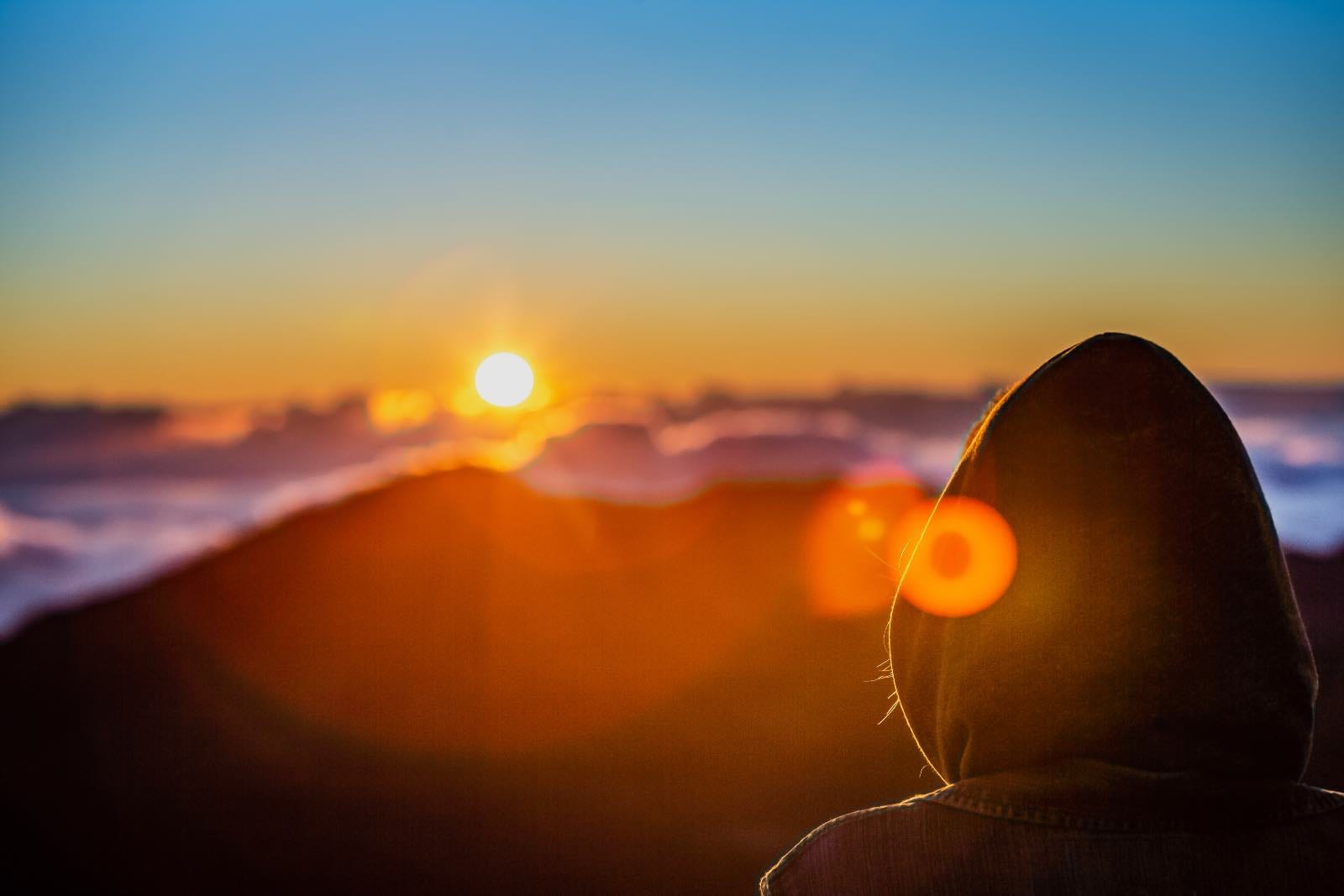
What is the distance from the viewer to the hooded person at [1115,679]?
5.18 ft

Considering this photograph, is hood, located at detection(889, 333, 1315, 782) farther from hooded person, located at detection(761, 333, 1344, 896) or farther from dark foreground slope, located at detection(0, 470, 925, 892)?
dark foreground slope, located at detection(0, 470, 925, 892)

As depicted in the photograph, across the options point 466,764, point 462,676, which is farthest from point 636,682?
point 466,764

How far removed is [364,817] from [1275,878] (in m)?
27.7

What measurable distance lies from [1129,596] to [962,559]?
30 centimetres

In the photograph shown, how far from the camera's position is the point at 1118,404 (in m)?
1.76

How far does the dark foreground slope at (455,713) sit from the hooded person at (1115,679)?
17.7 metres

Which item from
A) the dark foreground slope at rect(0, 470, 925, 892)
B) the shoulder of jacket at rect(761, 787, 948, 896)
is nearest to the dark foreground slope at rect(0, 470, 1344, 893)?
the dark foreground slope at rect(0, 470, 925, 892)

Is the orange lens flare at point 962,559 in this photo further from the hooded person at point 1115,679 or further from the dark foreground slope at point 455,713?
the dark foreground slope at point 455,713

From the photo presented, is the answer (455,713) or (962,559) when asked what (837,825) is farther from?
(455,713)

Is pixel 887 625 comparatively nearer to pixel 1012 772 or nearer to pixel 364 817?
pixel 1012 772

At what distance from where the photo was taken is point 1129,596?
5.60ft

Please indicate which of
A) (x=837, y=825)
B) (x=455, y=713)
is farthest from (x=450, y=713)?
(x=837, y=825)

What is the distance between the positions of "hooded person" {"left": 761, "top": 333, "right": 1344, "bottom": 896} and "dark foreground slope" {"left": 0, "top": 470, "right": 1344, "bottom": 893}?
17656mm

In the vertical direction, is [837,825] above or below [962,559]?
below
